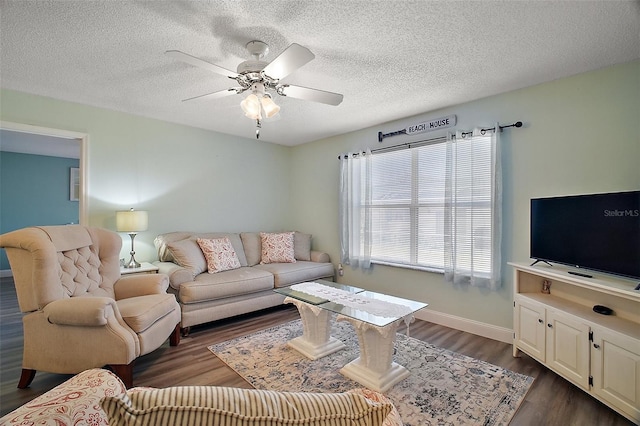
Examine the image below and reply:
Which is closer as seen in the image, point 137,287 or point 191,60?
point 191,60

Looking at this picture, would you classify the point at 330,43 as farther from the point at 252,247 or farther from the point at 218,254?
the point at 252,247

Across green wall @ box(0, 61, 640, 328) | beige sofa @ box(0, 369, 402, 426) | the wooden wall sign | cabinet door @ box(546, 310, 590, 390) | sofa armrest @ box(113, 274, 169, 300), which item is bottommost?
cabinet door @ box(546, 310, 590, 390)

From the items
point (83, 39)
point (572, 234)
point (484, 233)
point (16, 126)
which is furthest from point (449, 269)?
point (16, 126)

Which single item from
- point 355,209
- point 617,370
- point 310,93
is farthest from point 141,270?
point 617,370

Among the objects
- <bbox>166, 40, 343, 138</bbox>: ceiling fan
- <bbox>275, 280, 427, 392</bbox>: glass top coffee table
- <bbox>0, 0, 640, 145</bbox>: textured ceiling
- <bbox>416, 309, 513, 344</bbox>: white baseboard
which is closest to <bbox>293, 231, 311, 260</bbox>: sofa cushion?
<bbox>275, 280, 427, 392</bbox>: glass top coffee table

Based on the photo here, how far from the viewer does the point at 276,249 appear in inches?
167

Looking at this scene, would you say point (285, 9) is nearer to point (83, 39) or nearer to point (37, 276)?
point (83, 39)

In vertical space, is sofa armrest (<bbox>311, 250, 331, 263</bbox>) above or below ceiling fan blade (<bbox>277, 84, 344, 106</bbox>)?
below

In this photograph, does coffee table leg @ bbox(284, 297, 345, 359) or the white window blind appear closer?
coffee table leg @ bbox(284, 297, 345, 359)

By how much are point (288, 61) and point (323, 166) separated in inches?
114

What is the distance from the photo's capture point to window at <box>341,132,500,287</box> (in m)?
2.94

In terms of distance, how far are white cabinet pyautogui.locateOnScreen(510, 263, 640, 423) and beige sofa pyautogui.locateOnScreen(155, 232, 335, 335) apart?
8.00 ft

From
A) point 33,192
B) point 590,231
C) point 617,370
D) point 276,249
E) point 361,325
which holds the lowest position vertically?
point 617,370

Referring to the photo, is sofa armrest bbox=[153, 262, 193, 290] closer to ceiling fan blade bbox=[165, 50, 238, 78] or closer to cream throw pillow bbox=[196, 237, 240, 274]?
cream throw pillow bbox=[196, 237, 240, 274]
